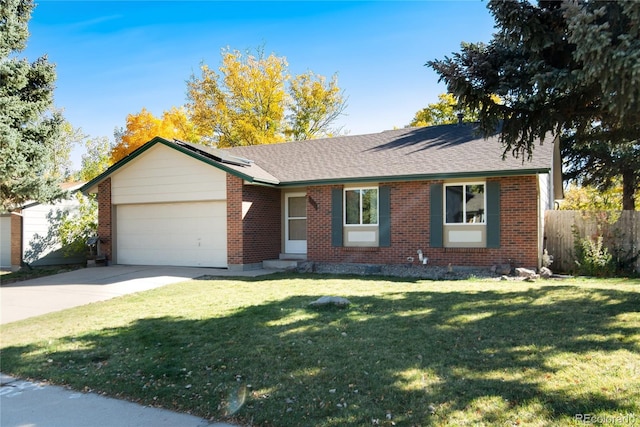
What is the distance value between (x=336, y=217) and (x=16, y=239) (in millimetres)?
12392

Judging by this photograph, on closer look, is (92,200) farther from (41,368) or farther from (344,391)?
(344,391)

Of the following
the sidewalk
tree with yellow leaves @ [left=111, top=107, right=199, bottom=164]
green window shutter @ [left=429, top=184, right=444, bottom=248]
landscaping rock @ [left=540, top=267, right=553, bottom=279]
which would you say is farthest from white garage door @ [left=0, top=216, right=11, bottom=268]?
landscaping rock @ [left=540, top=267, right=553, bottom=279]

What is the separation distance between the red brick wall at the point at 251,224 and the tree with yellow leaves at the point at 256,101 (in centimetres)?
1613

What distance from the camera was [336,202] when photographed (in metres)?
13.9

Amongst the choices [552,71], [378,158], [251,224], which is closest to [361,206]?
[378,158]

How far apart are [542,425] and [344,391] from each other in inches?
→ 63.6

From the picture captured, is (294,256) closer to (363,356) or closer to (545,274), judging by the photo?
(545,274)

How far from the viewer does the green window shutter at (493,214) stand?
468 inches

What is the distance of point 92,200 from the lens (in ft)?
62.6

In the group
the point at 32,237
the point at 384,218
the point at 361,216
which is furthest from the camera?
the point at 32,237

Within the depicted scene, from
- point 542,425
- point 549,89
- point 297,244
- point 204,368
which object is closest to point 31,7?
point 297,244

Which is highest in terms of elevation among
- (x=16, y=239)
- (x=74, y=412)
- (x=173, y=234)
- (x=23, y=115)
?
(x=23, y=115)

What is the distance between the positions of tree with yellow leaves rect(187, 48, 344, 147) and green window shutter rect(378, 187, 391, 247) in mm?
18430

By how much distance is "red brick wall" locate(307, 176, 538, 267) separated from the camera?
38.2 ft
